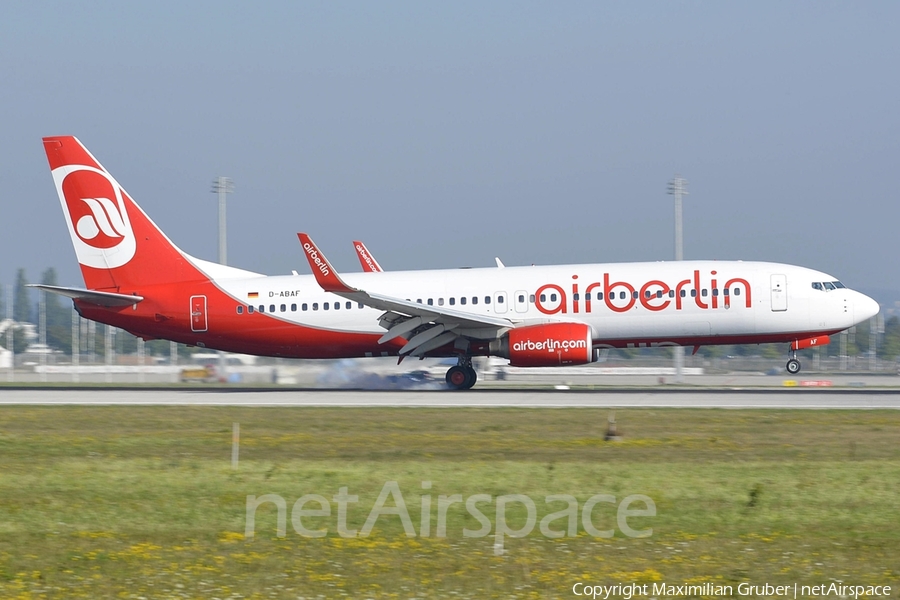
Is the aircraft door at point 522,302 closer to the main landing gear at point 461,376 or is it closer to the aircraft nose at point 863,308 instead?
the main landing gear at point 461,376

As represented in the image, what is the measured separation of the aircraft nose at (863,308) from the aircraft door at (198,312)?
21.0 meters

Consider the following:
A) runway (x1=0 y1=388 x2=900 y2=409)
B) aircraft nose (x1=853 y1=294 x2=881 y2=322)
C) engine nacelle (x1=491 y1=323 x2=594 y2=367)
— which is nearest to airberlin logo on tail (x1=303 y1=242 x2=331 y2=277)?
runway (x1=0 y1=388 x2=900 y2=409)

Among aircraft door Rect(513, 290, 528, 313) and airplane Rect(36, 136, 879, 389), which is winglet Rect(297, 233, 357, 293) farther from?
aircraft door Rect(513, 290, 528, 313)

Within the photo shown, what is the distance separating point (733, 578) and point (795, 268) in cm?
2475

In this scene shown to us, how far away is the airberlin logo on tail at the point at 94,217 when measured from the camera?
1352 inches

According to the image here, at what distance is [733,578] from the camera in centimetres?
971

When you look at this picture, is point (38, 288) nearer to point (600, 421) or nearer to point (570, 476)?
point (600, 421)

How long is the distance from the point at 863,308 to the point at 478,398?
1267 centimetres

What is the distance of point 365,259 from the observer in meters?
38.0

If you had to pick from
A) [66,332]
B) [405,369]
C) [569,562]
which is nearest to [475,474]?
[569,562]

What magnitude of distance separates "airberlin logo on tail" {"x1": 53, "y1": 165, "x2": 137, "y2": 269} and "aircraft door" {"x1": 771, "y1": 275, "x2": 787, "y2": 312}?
20749 millimetres

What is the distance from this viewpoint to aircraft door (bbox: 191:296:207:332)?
34.4 meters

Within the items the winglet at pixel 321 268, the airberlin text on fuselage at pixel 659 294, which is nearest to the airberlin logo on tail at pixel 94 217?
the winglet at pixel 321 268

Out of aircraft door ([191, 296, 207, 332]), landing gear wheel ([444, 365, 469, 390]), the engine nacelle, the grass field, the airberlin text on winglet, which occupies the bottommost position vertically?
the grass field
